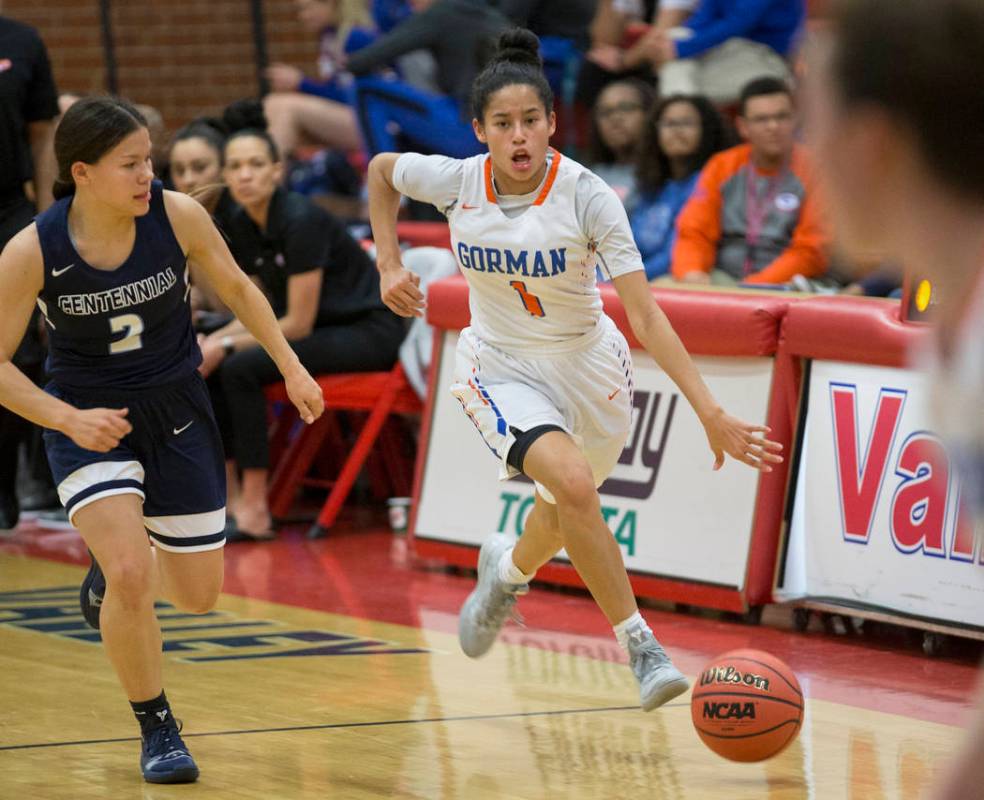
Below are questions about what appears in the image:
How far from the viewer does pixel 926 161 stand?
1479 mm

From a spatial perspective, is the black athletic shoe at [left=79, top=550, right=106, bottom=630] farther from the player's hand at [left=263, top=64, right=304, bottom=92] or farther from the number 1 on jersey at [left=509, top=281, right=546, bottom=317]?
the player's hand at [left=263, top=64, right=304, bottom=92]

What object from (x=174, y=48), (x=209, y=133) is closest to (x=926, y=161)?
(x=209, y=133)

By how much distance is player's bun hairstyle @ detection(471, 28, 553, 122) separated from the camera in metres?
5.22

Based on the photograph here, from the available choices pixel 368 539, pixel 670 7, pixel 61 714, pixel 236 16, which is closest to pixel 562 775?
pixel 61 714

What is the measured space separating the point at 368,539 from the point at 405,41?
11.2 feet

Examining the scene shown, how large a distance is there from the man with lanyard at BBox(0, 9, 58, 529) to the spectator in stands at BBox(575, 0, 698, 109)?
3306 mm

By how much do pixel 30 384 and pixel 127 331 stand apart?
1.12ft

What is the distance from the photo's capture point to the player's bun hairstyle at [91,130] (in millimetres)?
4531

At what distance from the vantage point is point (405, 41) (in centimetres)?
1049

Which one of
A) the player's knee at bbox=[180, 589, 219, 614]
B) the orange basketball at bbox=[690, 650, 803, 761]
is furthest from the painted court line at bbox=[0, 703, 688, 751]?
the orange basketball at bbox=[690, 650, 803, 761]

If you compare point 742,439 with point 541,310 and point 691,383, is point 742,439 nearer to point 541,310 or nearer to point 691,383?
point 691,383

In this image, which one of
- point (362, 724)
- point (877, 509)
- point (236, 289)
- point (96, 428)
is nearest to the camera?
point (96, 428)

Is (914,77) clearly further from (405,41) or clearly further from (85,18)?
(85,18)

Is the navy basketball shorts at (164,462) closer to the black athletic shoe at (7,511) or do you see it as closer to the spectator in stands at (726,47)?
the black athletic shoe at (7,511)
